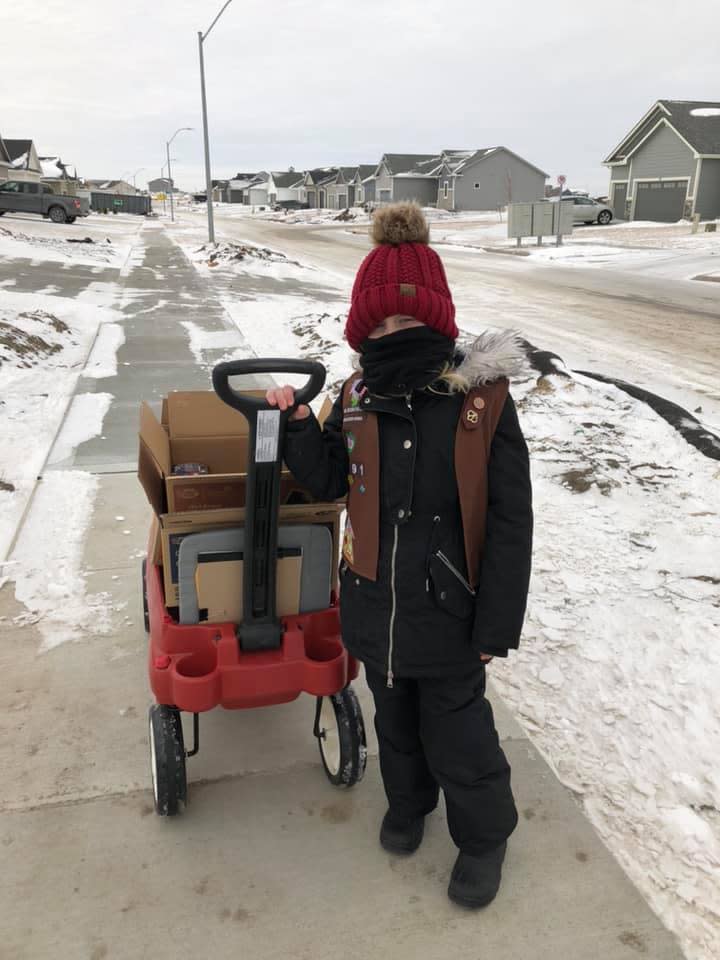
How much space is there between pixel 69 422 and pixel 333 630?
171 inches

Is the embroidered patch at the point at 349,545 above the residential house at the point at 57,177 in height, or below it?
below

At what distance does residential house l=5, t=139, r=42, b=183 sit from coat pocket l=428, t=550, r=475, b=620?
62.2 meters

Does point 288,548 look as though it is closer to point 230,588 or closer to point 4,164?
point 230,588

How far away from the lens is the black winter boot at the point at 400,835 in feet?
7.07

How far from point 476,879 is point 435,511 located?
3.30ft

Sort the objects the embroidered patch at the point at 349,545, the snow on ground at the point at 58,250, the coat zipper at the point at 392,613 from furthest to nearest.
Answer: the snow on ground at the point at 58,250, the embroidered patch at the point at 349,545, the coat zipper at the point at 392,613

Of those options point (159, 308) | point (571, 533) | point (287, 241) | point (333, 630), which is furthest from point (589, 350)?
point (287, 241)

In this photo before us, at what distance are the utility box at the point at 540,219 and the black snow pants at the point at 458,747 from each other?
29.3 metres

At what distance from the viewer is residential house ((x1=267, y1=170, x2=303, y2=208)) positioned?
10038 centimetres

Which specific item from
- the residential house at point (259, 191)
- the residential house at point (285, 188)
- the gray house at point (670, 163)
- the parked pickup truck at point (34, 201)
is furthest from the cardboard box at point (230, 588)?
the residential house at point (259, 191)

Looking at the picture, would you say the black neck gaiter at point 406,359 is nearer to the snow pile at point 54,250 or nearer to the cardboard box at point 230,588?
the cardboard box at point 230,588

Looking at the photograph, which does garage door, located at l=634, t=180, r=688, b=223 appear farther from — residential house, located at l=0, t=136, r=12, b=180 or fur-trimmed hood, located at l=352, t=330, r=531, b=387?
fur-trimmed hood, located at l=352, t=330, r=531, b=387

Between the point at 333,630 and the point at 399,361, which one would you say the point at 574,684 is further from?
the point at 399,361

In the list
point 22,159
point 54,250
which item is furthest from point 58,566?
point 22,159
